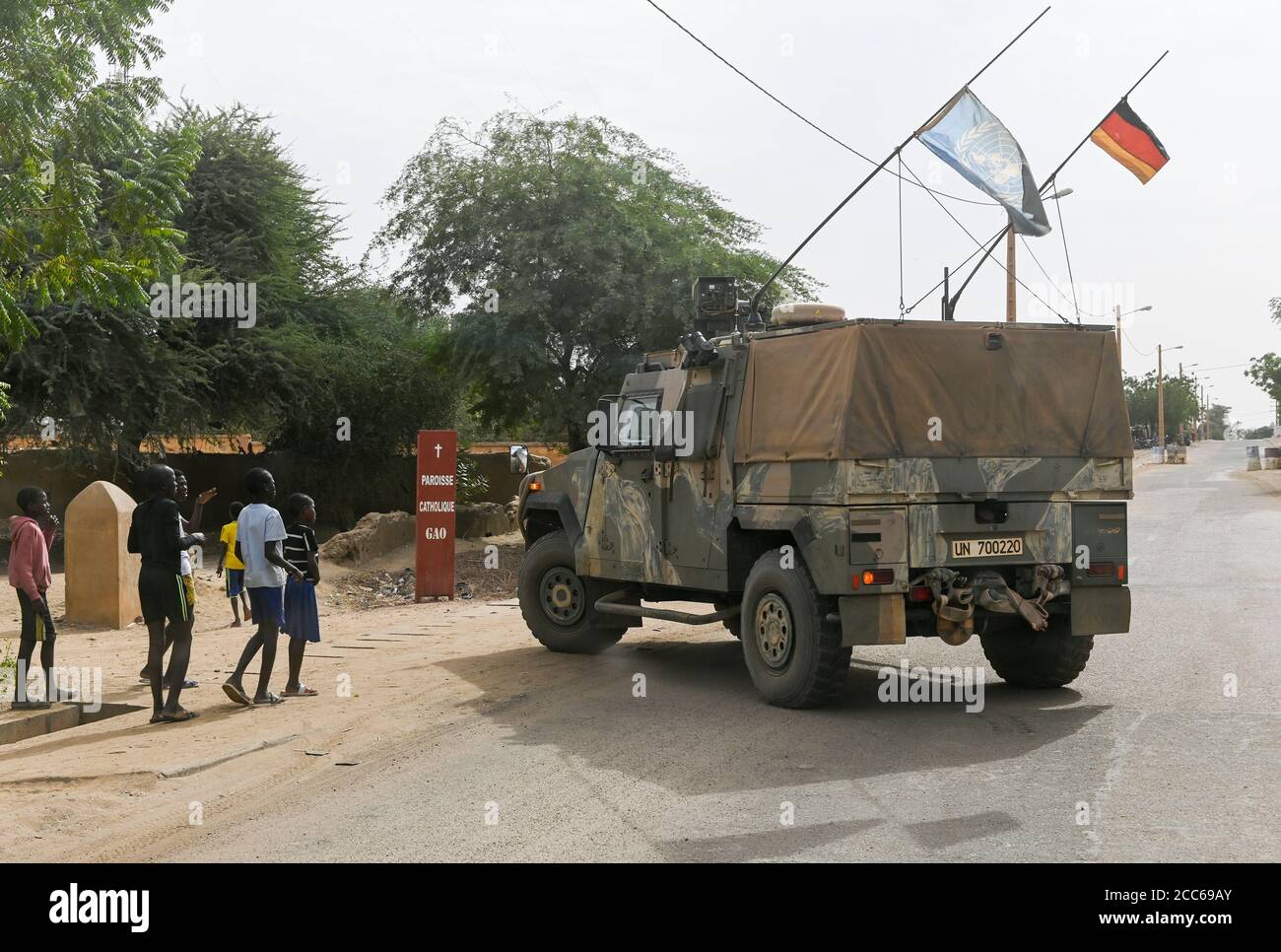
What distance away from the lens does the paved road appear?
5895 millimetres

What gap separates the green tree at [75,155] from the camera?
328 inches

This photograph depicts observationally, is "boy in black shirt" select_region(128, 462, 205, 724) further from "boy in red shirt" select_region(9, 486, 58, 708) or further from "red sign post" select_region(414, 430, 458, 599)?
"red sign post" select_region(414, 430, 458, 599)

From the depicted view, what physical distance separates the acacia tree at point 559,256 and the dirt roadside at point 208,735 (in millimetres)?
→ 9878

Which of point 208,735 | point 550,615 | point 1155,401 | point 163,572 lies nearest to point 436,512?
point 550,615

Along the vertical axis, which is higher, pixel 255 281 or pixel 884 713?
pixel 255 281

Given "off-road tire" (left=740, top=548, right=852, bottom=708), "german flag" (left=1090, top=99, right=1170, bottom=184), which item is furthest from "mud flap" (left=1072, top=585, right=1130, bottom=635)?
"german flag" (left=1090, top=99, right=1170, bottom=184)

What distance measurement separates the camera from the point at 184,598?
920 centimetres

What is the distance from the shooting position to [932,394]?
29.6 feet

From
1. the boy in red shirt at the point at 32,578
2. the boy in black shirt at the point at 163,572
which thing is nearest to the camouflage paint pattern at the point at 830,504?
the boy in black shirt at the point at 163,572

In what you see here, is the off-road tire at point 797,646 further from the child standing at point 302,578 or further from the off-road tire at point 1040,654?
the child standing at point 302,578

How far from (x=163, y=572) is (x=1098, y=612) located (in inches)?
261
